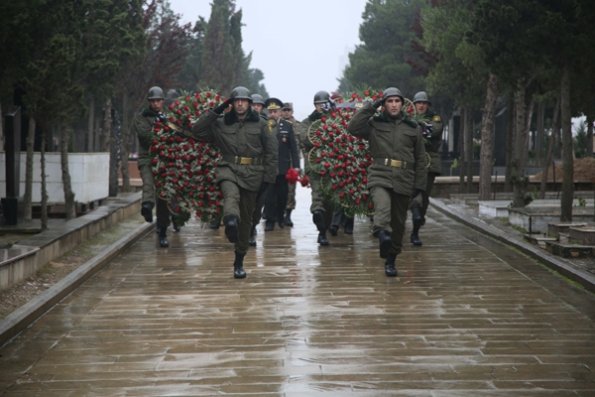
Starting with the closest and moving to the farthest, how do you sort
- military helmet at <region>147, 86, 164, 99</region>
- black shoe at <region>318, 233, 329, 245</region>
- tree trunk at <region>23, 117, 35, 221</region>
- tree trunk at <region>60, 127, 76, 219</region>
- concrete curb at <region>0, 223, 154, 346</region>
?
concrete curb at <region>0, 223, 154, 346</region> < military helmet at <region>147, 86, 164, 99</region> < black shoe at <region>318, 233, 329, 245</region> < tree trunk at <region>23, 117, 35, 221</region> < tree trunk at <region>60, 127, 76, 219</region>

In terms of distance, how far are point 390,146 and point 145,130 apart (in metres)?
4.49

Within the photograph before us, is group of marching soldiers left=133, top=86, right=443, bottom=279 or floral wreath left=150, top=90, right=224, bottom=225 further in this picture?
floral wreath left=150, top=90, right=224, bottom=225

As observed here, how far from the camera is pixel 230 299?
423 inches

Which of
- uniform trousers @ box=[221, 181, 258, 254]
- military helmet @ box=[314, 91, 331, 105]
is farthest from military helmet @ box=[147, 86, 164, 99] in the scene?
uniform trousers @ box=[221, 181, 258, 254]

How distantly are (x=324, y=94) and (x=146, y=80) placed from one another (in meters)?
16.5

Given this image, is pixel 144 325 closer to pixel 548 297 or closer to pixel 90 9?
pixel 548 297

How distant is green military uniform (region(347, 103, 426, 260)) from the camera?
486 inches

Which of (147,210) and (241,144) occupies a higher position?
(241,144)

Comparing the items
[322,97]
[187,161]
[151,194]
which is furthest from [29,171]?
[322,97]

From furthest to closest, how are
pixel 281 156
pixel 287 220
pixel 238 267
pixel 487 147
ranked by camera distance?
pixel 487 147 → pixel 287 220 → pixel 281 156 → pixel 238 267

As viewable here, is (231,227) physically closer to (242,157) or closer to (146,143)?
(242,157)

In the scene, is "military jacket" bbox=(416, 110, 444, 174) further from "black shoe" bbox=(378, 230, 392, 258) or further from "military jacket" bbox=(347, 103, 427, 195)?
"black shoe" bbox=(378, 230, 392, 258)

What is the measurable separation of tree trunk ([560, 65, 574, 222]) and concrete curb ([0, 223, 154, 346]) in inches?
250

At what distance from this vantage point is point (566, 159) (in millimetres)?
16984
